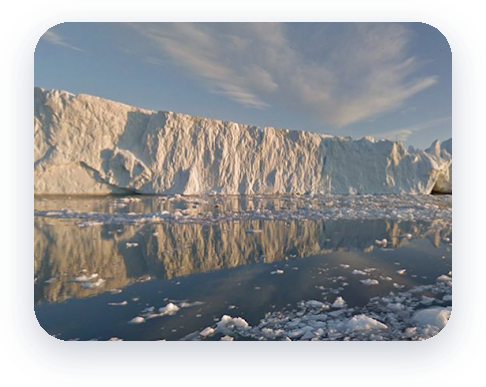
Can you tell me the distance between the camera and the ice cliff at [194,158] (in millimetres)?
14789

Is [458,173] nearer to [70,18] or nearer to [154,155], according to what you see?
[70,18]

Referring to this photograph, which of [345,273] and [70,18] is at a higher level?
[70,18]

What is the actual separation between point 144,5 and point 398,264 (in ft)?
12.0

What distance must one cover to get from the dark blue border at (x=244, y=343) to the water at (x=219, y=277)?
0.34 meters

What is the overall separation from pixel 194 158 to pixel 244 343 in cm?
1754

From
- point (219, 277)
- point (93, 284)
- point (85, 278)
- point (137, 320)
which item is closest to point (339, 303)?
point (219, 277)

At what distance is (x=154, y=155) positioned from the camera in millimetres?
16938

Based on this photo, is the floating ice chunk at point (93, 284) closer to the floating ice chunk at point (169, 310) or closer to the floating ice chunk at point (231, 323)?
the floating ice chunk at point (169, 310)

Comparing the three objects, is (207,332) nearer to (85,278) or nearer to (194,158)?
(85,278)

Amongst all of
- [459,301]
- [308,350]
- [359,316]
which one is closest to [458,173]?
[459,301]

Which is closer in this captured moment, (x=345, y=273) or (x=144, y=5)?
(x=144, y=5)

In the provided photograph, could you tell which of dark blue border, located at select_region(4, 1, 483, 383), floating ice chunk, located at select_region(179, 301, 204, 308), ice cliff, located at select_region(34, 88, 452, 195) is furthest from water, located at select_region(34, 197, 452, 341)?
ice cliff, located at select_region(34, 88, 452, 195)

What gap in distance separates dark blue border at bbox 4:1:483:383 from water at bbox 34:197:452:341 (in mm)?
344

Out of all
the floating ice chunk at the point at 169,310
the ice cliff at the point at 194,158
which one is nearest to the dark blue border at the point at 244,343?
the floating ice chunk at the point at 169,310
